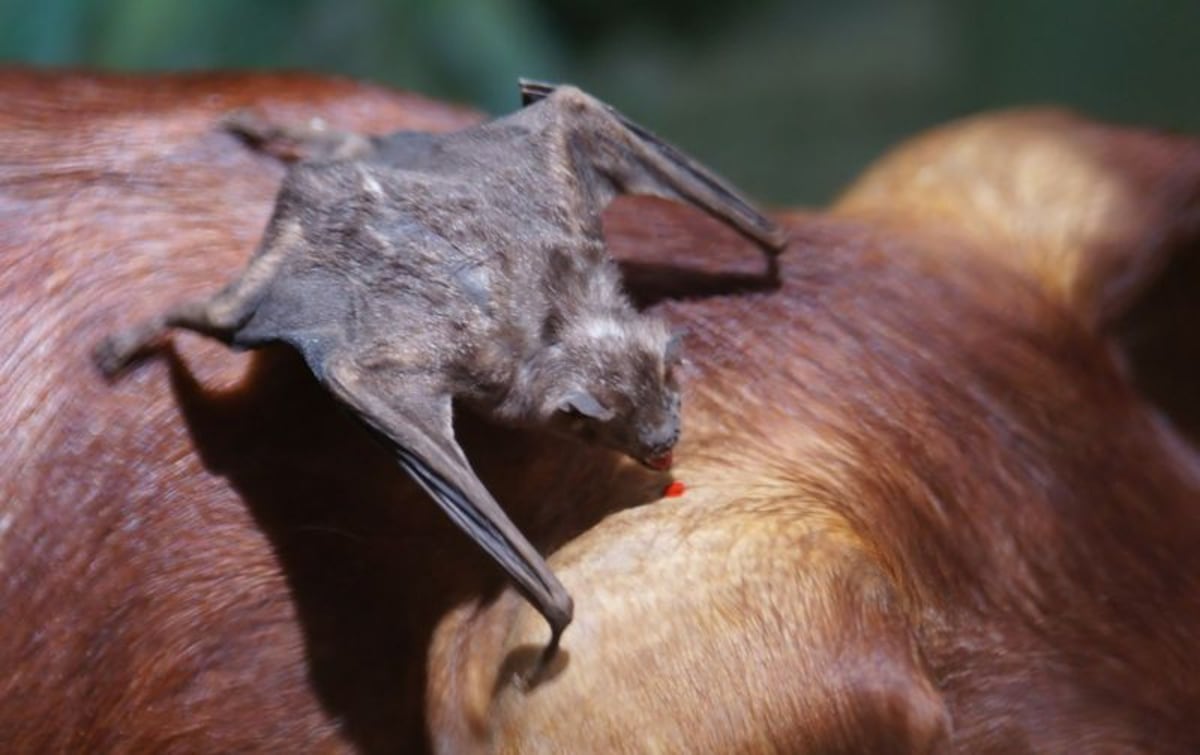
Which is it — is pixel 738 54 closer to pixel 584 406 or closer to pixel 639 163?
pixel 639 163

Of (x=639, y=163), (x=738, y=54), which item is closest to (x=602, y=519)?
(x=639, y=163)

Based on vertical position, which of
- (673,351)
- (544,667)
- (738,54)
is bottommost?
(738,54)

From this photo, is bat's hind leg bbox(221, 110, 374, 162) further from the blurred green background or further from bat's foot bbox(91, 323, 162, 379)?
the blurred green background

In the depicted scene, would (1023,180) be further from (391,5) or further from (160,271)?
(391,5)

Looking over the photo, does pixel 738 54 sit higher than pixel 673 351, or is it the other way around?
pixel 673 351

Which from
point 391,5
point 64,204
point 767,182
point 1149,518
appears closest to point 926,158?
point 1149,518
